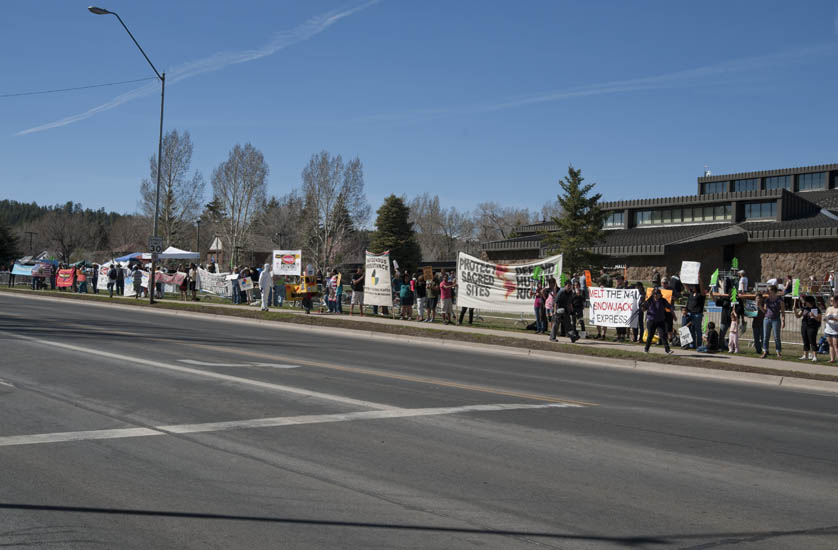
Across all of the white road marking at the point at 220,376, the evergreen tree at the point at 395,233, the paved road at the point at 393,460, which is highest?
the evergreen tree at the point at 395,233

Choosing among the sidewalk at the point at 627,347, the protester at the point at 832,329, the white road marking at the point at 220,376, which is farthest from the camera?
the protester at the point at 832,329

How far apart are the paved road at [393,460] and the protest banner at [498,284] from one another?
10934mm

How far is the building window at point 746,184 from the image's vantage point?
83.8m

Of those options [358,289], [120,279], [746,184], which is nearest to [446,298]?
[358,289]

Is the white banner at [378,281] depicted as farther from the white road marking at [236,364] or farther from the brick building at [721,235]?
the brick building at [721,235]

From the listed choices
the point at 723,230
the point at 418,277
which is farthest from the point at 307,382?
the point at 723,230

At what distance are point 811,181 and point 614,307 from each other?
71855 millimetres

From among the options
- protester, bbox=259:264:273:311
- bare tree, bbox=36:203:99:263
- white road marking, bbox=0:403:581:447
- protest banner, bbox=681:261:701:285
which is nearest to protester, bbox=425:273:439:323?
protester, bbox=259:264:273:311

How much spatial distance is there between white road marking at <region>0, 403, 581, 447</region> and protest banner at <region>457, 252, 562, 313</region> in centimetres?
1388

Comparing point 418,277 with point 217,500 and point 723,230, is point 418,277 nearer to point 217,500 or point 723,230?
point 217,500

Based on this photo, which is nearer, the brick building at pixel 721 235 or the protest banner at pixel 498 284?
the protest banner at pixel 498 284

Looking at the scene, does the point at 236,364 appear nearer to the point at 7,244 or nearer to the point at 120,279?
the point at 120,279

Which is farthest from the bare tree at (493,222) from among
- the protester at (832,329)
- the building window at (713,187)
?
the protester at (832,329)

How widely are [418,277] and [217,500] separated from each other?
69.7ft
